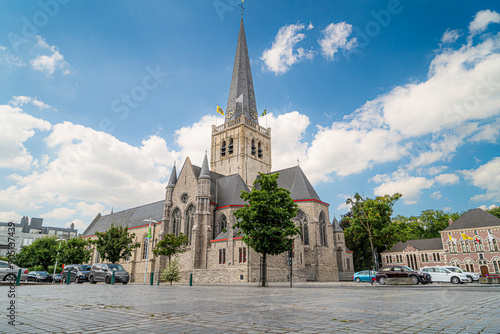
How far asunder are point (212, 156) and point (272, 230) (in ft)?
132

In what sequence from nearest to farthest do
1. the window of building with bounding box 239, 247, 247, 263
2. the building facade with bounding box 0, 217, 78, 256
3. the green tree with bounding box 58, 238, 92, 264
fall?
the window of building with bounding box 239, 247, 247, 263 < the green tree with bounding box 58, 238, 92, 264 < the building facade with bounding box 0, 217, 78, 256

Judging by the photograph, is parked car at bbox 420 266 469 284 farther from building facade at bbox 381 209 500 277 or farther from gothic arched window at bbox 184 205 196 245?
gothic arched window at bbox 184 205 196 245

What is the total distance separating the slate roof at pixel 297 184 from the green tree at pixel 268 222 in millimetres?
17626

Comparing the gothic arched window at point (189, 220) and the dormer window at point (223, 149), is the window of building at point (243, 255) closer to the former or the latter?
the gothic arched window at point (189, 220)

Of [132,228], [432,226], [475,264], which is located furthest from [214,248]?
[432,226]

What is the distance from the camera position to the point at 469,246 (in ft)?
176

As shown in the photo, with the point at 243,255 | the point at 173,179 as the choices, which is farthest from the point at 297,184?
the point at 173,179

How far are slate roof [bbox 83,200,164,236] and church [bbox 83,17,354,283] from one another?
260 mm

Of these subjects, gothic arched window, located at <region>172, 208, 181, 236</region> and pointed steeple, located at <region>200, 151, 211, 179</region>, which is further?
gothic arched window, located at <region>172, 208, 181, 236</region>

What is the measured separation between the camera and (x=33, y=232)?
107 metres

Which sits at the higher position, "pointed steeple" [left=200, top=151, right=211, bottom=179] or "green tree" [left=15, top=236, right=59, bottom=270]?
"pointed steeple" [left=200, top=151, right=211, bottom=179]

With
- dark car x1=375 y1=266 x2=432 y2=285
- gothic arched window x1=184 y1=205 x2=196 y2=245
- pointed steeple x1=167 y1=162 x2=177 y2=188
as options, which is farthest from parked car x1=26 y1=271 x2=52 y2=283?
dark car x1=375 y1=266 x2=432 y2=285

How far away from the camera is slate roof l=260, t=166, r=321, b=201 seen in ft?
142

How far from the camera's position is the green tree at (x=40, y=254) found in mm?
58750
